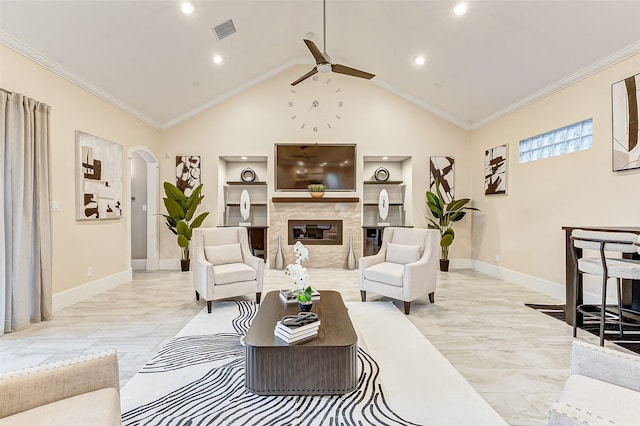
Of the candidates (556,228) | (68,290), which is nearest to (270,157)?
(68,290)

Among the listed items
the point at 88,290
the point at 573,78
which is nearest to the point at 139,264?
the point at 88,290

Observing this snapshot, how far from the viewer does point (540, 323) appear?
3.52 metres

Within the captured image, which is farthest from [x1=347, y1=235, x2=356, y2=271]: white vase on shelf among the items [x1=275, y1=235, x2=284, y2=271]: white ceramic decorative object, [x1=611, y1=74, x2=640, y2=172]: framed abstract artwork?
[x1=611, y1=74, x2=640, y2=172]: framed abstract artwork

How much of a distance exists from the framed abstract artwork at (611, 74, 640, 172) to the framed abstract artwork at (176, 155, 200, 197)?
6.52m

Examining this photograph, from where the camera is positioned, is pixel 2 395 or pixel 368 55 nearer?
pixel 2 395

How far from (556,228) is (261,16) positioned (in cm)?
512

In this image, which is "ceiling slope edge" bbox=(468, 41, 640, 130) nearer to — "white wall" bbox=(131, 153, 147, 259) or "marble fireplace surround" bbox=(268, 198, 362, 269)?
"marble fireplace surround" bbox=(268, 198, 362, 269)

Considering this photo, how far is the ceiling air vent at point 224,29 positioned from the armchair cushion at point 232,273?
3.22 meters

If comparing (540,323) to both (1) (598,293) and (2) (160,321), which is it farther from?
(2) (160,321)

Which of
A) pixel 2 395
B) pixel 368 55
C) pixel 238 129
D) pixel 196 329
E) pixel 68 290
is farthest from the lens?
pixel 238 129

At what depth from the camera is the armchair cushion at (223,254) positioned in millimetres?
4250

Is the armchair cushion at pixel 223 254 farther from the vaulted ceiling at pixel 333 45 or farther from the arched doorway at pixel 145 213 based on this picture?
the arched doorway at pixel 145 213

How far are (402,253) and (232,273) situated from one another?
86.2 inches

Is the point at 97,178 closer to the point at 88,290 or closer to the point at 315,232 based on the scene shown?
the point at 88,290
